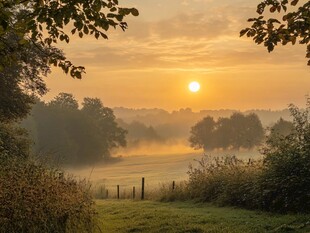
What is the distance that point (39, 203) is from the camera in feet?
33.6

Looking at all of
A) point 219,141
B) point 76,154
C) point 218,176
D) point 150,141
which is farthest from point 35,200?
point 150,141

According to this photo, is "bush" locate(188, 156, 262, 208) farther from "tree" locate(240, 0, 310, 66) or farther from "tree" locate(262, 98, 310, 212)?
"tree" locate(240, 0, 310, 66)

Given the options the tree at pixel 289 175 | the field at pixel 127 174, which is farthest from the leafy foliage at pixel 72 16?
the field at pixel 127 174

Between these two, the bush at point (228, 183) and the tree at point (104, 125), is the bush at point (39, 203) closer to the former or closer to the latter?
the bush at point (228, 183)

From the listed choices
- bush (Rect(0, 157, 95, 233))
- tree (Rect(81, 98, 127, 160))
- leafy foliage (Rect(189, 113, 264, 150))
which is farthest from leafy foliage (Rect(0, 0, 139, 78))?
leafy foliage (Rect(189, 113, 264, 150))

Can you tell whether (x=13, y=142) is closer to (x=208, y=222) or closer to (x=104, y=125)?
(x=208, y=222)

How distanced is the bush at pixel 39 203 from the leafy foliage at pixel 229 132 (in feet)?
295

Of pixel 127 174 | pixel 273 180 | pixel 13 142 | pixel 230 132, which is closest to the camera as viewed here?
pixel 273 180

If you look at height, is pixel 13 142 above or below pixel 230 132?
below

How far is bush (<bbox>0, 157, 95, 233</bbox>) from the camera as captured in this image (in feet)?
31.8

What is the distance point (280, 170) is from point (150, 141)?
12385 centimetres

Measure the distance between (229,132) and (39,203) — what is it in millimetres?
96409

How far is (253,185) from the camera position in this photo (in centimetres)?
1578

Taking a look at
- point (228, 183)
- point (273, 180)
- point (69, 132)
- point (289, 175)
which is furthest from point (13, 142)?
point (69, 132)
